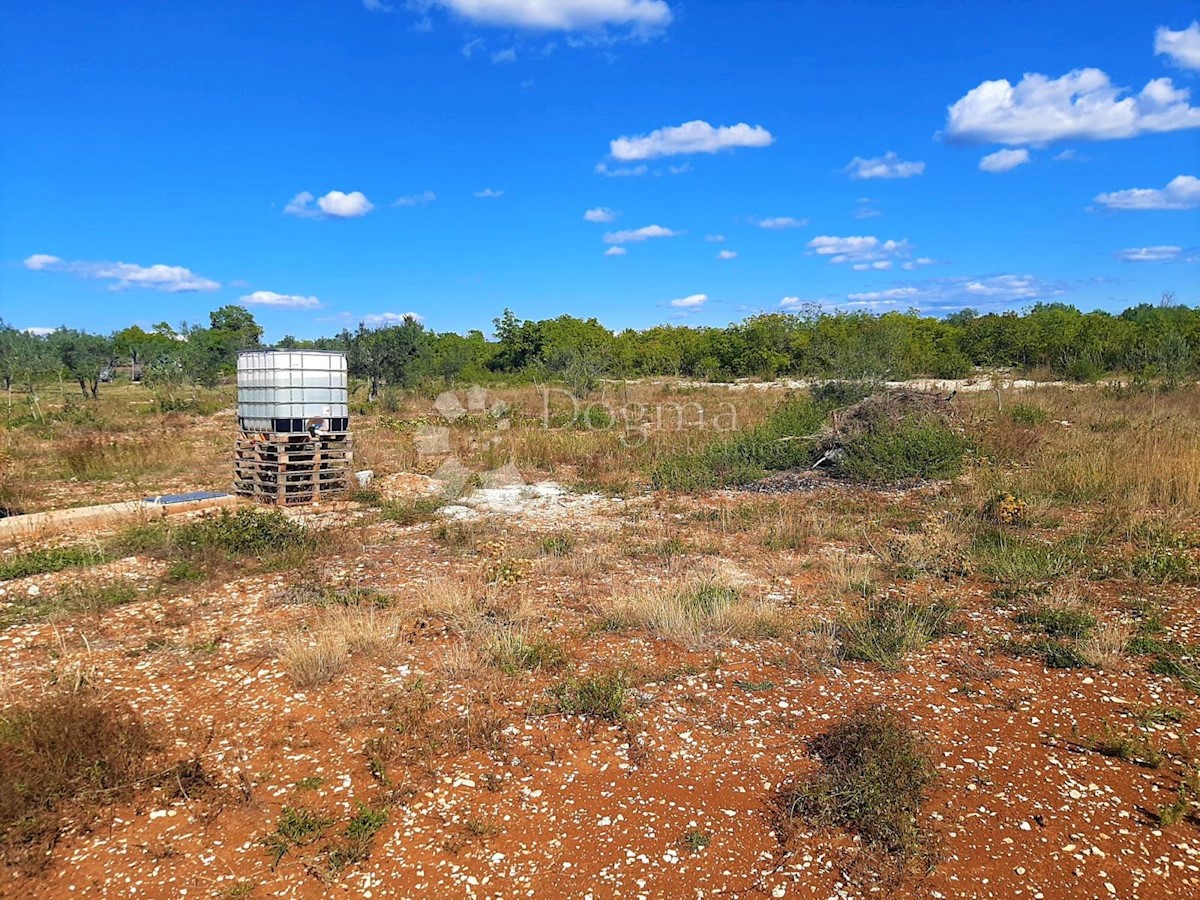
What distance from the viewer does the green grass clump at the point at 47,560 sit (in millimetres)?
5973

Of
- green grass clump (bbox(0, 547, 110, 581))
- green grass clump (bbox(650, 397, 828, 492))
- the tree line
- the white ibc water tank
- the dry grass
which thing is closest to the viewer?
the dry grass

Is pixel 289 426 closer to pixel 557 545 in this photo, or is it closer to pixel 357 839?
pixel 557 545

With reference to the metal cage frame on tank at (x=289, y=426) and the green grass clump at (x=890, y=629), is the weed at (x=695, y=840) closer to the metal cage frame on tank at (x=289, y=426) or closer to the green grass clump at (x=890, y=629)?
the green grass clump at (x=890, y=629)

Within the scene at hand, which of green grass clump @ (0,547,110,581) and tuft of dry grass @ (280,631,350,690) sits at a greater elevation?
green grass clump @ (0,547,110,581)

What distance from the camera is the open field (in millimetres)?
2707

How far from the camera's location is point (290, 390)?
866 centimetres

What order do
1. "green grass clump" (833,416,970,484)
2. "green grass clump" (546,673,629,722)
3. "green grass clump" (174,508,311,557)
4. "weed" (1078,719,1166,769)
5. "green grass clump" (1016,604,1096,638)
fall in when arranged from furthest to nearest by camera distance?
"green grass clump" (833,416,970,484) → "green grass clump" (174,508,311,557) → "green grass clump" (1016,604,1096,638) → "green grass clump" (546,673,629,722) → "weed" (1078,719,1166,769)

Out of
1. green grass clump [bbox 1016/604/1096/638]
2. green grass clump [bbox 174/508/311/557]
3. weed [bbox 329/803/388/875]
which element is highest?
green grass clump [bbox 174/508/311/557]

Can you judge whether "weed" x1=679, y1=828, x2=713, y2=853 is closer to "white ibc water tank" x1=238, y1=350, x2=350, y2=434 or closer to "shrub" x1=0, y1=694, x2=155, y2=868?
"shrub" x1=0, y1=694, x2=155, y2=868

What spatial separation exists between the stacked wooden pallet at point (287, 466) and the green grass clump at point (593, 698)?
6.02 meters

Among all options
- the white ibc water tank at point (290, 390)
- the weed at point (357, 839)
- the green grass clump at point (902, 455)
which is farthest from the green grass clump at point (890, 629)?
the white ibc water tank at point (290, 390)

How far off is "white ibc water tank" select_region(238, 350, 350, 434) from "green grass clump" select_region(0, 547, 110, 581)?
2685 millimetres

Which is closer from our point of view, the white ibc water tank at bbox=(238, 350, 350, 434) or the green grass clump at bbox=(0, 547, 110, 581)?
the green grass clump at bbox=(0, 547, 110, 581)

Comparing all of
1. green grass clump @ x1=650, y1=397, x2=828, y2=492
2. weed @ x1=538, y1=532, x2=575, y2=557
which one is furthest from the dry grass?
green grass clump @ x1=650, y1=397, x2=828, y2=492
